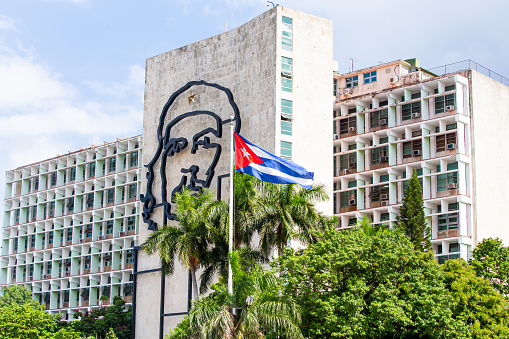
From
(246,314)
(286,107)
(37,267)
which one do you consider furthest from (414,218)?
(37,267)

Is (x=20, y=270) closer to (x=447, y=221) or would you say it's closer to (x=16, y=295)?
(x=16, y=295)

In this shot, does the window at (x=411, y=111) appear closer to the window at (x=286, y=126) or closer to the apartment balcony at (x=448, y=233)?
the apartment balcony at (x=448, y=233)

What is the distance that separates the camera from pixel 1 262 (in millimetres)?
104438

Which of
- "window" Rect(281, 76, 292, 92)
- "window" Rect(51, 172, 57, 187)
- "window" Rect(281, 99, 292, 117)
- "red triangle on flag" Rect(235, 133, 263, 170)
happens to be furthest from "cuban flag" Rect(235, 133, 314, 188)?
"window" Rect(51, 172, 57, 187)

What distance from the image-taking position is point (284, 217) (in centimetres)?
3997

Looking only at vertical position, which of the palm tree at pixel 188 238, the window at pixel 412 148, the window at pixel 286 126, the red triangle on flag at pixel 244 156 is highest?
the window at pixel 412 148

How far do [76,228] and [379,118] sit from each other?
42447mm

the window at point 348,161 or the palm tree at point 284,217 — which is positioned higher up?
the window at point 348,161

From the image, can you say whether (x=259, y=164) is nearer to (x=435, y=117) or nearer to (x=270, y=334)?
(x=270, y=334)

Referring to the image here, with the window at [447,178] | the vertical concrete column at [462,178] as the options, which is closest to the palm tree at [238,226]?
the vertical concrete column at [462,178]

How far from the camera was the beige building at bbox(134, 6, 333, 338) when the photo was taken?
176 ft

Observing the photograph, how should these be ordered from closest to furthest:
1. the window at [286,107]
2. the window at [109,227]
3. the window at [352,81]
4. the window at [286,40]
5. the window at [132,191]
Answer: the window at [286,107] < the window at [286,40] < the window at [352,81] < the window at [132,191] < the window at [109,227]

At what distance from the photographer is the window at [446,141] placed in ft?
219

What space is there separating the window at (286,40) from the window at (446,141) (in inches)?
759
